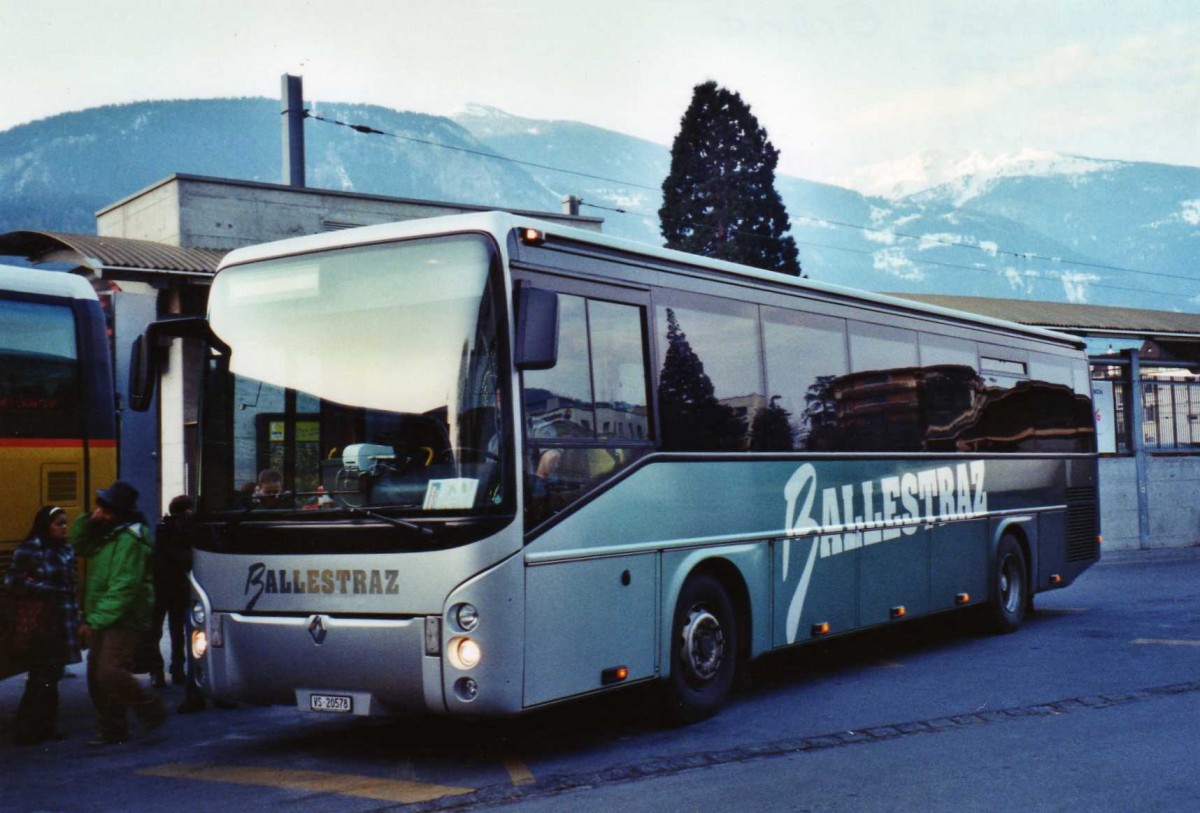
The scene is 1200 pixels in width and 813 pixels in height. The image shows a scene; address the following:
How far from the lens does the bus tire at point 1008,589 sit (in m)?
13.6

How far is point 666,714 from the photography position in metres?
8.70

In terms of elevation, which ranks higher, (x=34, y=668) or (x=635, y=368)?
(x=635, y=368)

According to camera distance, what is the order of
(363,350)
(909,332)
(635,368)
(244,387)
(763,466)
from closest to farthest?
(363,350) < (244,387) < (635,368) < (763,466) < (909,332)

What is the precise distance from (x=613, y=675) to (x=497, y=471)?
5.49 feet

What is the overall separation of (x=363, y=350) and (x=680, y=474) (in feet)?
8.11

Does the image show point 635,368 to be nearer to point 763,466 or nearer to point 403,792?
point 763,466

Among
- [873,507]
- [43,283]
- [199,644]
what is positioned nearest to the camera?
[199,644]

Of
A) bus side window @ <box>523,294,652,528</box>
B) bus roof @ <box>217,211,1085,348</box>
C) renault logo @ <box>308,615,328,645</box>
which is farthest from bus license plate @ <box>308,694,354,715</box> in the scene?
bus roof @ <box>217,211,1085,348</box>

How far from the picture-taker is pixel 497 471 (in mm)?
7156

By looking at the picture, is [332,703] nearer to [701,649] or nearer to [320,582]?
[320,582]

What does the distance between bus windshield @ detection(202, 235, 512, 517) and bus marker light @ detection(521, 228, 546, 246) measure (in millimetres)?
330

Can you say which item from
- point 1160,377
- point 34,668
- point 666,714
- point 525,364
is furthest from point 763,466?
point 1160,377

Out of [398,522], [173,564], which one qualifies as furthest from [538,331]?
[173,564]

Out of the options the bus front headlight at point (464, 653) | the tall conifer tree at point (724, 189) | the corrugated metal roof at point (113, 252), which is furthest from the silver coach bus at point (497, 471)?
the tall conifer tree at point (724, 189)
